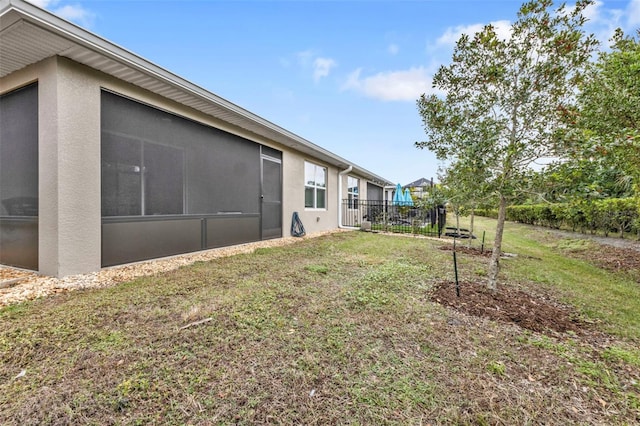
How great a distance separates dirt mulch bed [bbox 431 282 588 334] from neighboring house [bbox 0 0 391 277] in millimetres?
4934

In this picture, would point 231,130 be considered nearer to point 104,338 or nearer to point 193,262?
point 193,262

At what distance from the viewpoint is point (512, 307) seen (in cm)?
307

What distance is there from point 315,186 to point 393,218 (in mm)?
4362

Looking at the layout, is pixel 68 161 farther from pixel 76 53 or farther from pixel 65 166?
pixel 76 53

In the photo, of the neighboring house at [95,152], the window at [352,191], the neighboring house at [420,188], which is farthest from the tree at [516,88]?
the window at [352,191]

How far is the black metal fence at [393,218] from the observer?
10914 mm

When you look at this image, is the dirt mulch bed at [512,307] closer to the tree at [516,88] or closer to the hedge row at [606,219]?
the tree at [516,88]

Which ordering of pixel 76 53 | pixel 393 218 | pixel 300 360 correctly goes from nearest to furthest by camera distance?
pixel 300 360, pixel 76 53, pixel 393 218

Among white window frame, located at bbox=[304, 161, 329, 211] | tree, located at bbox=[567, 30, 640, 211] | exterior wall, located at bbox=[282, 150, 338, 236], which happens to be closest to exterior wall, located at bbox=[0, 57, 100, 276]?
exterior wall, located at bbox=[282, 150, 338, 236]

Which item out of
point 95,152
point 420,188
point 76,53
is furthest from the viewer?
point 420,188

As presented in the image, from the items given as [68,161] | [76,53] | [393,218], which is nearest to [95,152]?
[68,161]

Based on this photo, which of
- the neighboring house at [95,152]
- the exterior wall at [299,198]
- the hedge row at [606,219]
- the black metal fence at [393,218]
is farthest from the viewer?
the black metal fence at [393,218]

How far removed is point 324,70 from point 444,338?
12892mm

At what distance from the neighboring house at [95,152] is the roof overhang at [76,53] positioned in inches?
0.5
